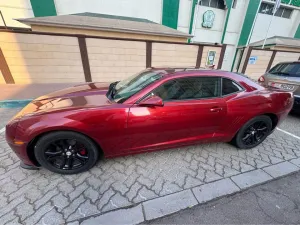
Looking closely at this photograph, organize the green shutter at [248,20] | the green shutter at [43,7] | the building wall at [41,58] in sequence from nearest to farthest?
the building wall at [41,58] → the green shutter at [43,7] → the green shutter at [248,20]

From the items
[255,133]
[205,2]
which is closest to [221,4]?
[205,2]

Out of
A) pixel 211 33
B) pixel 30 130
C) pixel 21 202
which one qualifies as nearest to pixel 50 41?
pixel 30 130

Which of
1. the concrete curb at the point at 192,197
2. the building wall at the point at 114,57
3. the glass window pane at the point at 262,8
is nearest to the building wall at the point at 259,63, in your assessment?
the building wall at the point at 114,57

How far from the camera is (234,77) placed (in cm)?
239

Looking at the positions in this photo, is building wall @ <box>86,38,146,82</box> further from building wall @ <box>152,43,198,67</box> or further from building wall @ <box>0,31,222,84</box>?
building wall @ <box>152,43,198,67</box>

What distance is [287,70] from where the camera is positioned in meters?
4.06

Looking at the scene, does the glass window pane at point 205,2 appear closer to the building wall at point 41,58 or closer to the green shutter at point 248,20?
the green shutter at point 248,20

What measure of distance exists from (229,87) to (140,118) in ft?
5.03

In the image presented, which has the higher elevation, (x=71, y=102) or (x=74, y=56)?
(x=71, y=102)

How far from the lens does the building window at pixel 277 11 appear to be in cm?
1366

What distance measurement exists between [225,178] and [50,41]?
7533 mm

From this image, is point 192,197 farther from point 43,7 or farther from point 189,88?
point 43,7

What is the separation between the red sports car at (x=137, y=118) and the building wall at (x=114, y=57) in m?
5.05

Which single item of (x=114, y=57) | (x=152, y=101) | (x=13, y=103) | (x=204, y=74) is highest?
(x=204, y=74)
